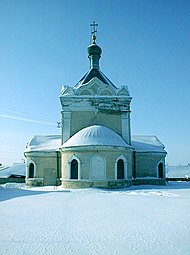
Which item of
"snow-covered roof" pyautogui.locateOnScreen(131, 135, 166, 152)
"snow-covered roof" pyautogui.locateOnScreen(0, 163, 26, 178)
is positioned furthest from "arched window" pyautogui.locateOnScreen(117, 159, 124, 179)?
"snow-covered roof" pyautogui.locateOnScreen(0, 163, 26, 178)

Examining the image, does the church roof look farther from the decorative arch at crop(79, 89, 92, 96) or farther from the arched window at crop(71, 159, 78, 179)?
the arched window at crop(71, 159, 78, 179)

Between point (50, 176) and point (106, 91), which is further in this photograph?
point (106, 91)

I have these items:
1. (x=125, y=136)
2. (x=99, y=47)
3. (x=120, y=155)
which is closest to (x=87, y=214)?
(x=120, y=155)

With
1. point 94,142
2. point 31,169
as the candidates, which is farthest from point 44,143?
point 94,142

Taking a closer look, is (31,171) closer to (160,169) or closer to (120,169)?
(120,169)

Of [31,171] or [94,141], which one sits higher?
[94,141]

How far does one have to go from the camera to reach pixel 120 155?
1814 cm

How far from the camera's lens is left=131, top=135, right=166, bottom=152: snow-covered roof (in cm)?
2238

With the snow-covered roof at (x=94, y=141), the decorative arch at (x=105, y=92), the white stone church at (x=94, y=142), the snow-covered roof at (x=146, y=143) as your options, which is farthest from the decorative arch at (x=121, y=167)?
the decorative arch at (x=105, y=92)

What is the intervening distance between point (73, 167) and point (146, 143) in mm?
9008

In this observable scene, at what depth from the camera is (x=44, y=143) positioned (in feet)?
75.8

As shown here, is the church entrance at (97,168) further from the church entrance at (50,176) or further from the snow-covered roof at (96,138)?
the church entrance at (50,176)

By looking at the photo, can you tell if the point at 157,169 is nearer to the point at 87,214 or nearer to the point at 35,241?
the point at 87,214

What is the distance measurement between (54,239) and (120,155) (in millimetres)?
12695
